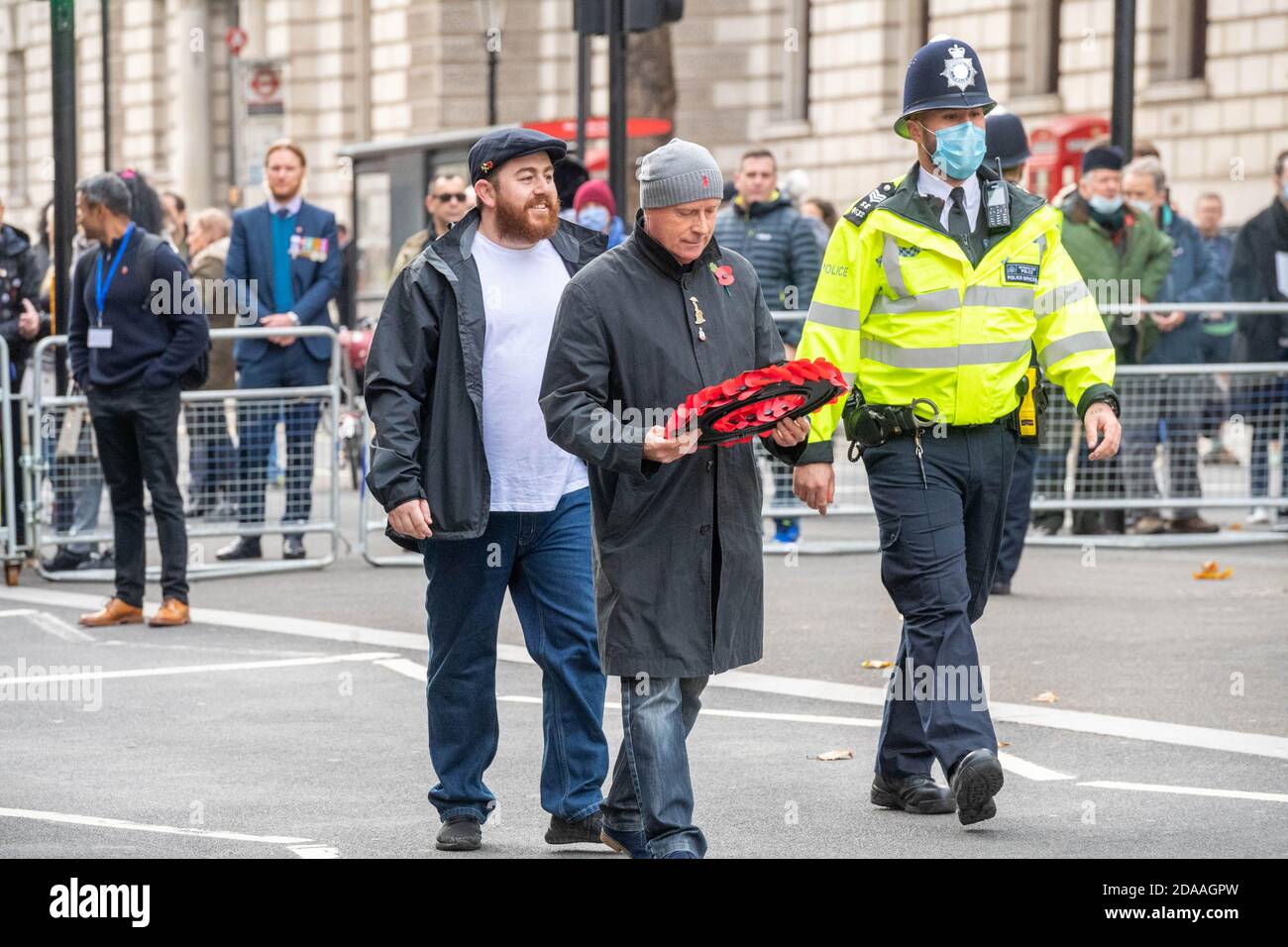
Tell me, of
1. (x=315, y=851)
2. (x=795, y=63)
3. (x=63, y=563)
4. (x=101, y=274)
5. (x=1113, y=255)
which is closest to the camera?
(x=315, y=851)

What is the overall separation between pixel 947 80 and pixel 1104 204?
6844mm

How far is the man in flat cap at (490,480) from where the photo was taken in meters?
6.35

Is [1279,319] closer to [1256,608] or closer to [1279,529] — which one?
[1279,529]

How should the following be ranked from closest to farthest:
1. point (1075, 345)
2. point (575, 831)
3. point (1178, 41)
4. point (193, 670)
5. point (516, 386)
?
point (575, 831)
point (516, 386)
point (1075, 345)
point (193, 670)
point (1178, 41)

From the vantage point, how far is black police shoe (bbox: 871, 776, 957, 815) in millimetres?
6707

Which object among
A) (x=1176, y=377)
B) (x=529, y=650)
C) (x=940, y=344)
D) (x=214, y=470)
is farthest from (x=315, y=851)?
(x=1176, y=377)

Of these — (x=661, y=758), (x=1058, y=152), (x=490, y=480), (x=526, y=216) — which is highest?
(x=1058, y=152)

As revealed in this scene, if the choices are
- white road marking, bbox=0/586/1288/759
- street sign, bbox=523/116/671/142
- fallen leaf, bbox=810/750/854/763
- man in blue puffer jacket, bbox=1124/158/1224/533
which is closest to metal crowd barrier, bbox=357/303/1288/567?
man in blue puffer jacket, bbox=1124/158/1224/533

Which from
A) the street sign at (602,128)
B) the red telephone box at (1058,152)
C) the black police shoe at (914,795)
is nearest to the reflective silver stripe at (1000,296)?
the black police shoe at (914,795)

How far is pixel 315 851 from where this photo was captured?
6219 mm

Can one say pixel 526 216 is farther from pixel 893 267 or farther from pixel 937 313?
pixel 937 313

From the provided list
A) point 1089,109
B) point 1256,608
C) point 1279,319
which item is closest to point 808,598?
point 1256,608

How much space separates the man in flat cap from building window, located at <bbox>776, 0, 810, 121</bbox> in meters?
28.3

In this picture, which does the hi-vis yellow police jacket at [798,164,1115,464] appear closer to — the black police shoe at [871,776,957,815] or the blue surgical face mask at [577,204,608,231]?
the black police shoe at [871,776,957,815]
